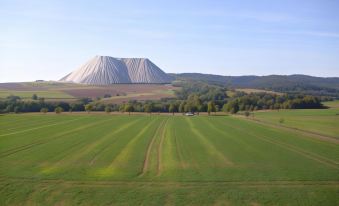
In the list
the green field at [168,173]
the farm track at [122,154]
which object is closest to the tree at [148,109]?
the farm track at [122,154]

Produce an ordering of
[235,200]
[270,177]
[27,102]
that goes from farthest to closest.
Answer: [27,102], [270,177], [235,200]

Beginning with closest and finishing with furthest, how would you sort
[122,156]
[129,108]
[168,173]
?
[168,173]
[122,156]
[129,108]

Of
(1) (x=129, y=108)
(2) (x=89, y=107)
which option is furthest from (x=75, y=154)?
(2) (x=89, y=107)

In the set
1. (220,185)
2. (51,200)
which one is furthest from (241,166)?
(51,200)

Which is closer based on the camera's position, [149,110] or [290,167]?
[290,167]

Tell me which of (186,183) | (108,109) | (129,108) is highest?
(129,108)

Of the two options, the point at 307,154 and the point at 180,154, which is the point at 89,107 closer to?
the point at 180,154

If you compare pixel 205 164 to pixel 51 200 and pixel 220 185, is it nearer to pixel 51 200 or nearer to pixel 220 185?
pixel 220 185

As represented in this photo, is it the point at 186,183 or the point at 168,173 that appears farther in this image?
the point at 168,173
